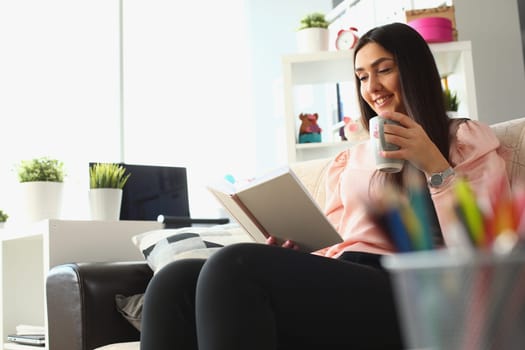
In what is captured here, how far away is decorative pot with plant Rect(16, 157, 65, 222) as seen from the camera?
2.43m

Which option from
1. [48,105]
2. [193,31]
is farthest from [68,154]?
[193,31]

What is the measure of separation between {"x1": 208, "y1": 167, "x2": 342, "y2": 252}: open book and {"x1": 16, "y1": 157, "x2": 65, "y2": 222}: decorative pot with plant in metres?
1.17

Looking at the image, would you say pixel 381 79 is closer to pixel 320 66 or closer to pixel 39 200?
pixel 320 66

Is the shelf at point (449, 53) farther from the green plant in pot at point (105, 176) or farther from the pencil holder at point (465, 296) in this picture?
the pencil holder at point (465, 296)

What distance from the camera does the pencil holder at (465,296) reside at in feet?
1.19

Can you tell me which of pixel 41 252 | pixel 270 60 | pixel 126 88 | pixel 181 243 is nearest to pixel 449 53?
pixel 181 243

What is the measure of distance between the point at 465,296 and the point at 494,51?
9.13ft

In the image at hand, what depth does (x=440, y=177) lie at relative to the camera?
4.17 ft

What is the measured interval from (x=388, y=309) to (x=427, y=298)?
70 centimetres

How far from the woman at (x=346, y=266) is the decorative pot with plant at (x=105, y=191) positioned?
1047 mm

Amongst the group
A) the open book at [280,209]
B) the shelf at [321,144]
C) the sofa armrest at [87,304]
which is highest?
the shelf at [321,144]

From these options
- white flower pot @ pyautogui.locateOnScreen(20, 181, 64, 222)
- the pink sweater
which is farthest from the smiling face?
white flower pot @ pyautogui.locateOnScreen(20, 181, 64, 222)

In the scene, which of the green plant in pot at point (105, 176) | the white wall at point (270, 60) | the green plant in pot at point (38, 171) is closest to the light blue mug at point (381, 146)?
the green plant in pot at point (105, 176)

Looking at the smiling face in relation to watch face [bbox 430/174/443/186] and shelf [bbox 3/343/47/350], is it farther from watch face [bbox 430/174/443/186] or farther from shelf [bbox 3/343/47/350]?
shelf [bbox 3/343/47/350]
